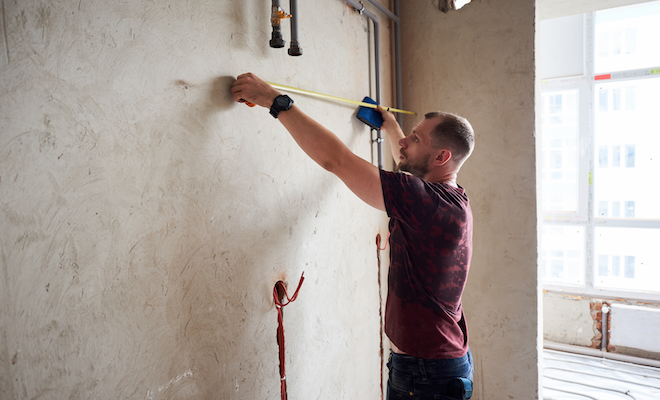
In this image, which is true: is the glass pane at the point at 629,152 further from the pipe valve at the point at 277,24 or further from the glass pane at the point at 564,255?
the pipe valve at the point at 277,24

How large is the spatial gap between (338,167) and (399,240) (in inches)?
15.3

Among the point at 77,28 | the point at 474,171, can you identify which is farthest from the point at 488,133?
the point at 77,28

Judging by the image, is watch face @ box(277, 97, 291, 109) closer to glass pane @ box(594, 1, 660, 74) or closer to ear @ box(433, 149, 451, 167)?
ear @ box(433, 149, 451, 167)

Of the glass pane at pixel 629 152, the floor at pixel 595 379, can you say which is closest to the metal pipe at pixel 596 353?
the floor at pixel 595 379

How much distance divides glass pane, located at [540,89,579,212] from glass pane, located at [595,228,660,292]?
411 mm

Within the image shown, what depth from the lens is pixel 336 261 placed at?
159cm

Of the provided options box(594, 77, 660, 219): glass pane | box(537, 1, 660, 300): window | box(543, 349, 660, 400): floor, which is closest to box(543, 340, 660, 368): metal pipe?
box(543, 349, 660, 400): floor

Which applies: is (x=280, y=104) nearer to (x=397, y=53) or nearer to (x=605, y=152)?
(x=397, y=53)

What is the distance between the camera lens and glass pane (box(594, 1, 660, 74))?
320cm

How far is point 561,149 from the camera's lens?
3551 millimetres

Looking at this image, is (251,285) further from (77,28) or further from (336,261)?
(77,28)

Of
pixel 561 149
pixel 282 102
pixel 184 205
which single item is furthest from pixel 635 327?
pixel 184 205

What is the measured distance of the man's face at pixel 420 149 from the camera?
1.36 m

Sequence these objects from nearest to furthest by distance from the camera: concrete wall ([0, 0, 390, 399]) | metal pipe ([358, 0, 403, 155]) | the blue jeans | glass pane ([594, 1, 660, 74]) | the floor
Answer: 1. concrete wall ([0, 0, 390, 399])
2. the blue jeans
3. metal pipe ([358, 0, 403, 155])
4. the floor
5. glass pane ([594, 1, 660, 74])
